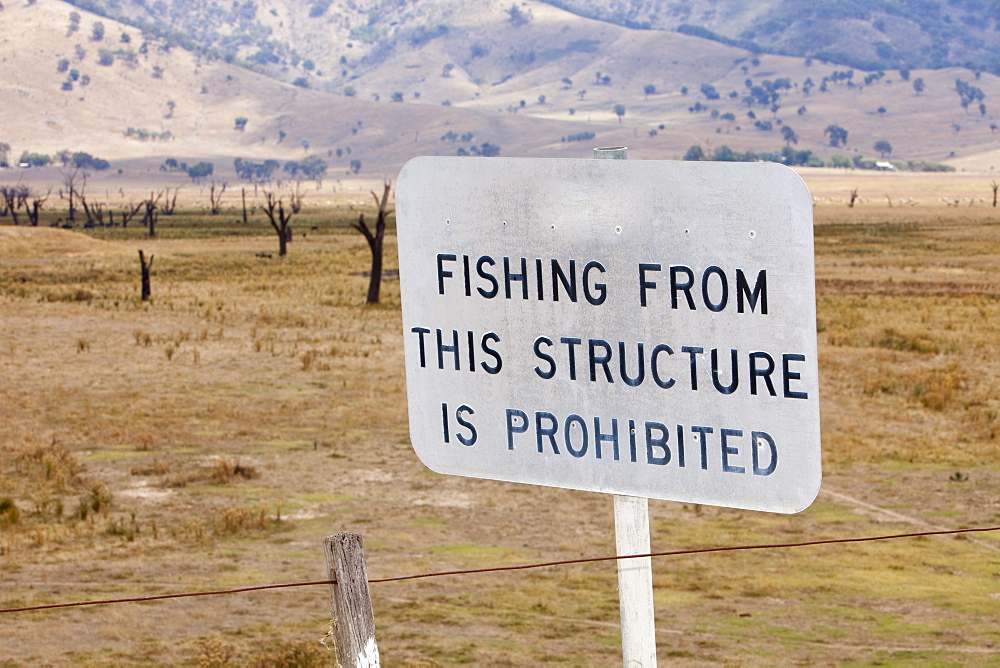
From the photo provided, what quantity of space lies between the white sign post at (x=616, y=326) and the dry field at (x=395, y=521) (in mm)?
5558

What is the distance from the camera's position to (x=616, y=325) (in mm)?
3021

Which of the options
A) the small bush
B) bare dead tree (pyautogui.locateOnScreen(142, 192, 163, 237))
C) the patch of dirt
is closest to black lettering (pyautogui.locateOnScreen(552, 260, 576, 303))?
the small bush

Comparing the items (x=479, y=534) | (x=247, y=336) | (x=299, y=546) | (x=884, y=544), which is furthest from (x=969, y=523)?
(x=247, y=336)

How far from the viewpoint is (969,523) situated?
12859mm

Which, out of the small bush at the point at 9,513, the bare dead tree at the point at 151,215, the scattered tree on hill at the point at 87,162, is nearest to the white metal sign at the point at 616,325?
the small bush at the point at 9,513

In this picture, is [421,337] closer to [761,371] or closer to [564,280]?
[564,280]

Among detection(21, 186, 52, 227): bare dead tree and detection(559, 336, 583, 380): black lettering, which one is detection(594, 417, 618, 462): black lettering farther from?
detection(21, 186, 52, 227): bare dead tree

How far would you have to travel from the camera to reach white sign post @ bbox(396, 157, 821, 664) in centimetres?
279

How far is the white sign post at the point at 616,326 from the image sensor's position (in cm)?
279

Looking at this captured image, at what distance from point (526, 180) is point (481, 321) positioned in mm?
407

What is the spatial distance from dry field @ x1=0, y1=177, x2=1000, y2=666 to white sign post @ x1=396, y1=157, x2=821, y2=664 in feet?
18.2

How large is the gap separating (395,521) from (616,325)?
1064 centimetres

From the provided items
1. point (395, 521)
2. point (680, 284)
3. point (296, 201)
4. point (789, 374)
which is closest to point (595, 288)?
point (680, 284)

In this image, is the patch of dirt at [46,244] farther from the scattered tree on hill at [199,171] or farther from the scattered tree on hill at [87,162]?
the scattered tree on hill at [87,162]
